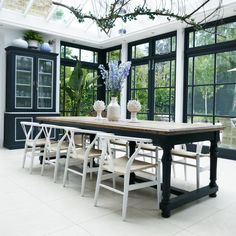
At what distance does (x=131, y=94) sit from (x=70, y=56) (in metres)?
Answer: 2.02

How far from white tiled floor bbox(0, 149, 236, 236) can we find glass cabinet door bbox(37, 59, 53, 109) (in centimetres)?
314

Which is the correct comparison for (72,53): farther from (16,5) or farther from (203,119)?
(203,119)

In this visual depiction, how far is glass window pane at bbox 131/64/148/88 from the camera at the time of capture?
6836 millimetres

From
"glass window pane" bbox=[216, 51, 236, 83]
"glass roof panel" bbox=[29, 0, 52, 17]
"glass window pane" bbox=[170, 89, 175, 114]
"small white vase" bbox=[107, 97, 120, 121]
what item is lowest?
"small white vase" bbox=[107, 97, 120, 121]

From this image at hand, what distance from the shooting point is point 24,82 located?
599cm

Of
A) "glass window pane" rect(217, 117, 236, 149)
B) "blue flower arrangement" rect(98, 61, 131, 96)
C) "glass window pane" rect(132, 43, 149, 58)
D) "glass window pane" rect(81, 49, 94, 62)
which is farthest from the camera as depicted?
"glass window pane" rect(81, 49, 94, 62)

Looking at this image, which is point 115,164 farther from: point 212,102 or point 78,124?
point 212,102

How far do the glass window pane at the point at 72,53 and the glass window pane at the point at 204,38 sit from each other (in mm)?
3294

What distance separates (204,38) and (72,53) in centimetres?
359

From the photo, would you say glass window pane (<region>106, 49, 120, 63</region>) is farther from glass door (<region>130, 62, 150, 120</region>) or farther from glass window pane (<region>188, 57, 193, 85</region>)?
glass window pane (<region>188, 57, 193, 85</region>)

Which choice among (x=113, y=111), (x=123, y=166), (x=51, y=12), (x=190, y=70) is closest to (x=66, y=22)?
(x=51, y=12)

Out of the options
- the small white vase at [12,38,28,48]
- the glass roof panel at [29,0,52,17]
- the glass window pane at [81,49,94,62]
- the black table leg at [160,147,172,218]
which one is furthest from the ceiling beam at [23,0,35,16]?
the black table leg at [160,147,172,218]

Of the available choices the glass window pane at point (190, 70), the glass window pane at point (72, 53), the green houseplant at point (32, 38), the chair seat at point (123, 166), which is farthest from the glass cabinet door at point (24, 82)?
the chair seat at point (123, 166)

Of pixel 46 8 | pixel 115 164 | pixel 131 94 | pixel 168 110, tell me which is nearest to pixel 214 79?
pixel 168 110
